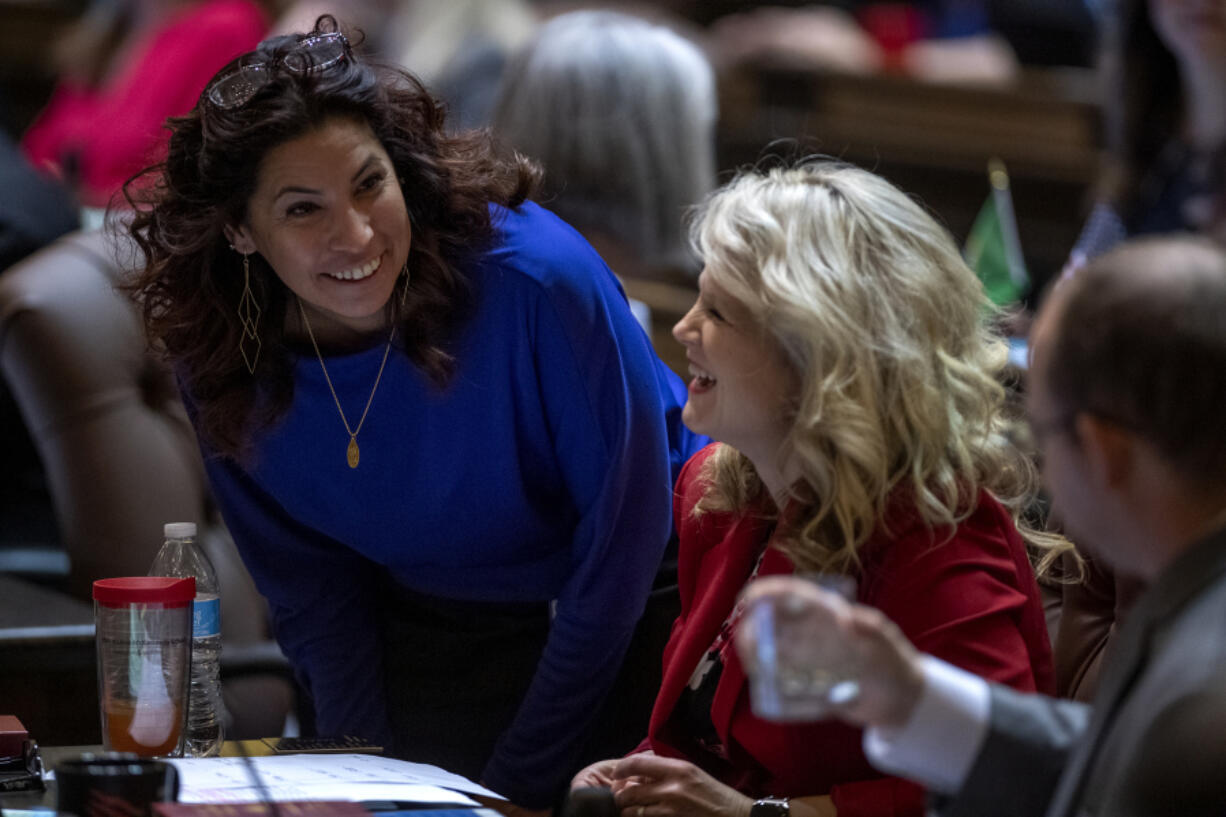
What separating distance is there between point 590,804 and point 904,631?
33 cm

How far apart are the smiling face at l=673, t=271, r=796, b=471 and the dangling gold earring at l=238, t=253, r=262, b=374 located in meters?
0.57

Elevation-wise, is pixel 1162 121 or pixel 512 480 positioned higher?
pixel 1162 121

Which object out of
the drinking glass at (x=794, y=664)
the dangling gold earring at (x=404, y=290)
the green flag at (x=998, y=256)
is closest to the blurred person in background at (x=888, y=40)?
the green flag at (x=998, y=256)

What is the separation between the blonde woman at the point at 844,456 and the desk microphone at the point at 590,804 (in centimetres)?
8

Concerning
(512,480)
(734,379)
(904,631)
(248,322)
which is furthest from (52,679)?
(904,631)

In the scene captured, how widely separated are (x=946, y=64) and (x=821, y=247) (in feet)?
9.74

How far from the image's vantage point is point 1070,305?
0.98 meters

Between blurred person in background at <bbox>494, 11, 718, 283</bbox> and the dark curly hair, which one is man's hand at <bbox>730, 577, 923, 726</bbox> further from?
blurred person in background at <bbox>494, 11, 718, 283</bbox>

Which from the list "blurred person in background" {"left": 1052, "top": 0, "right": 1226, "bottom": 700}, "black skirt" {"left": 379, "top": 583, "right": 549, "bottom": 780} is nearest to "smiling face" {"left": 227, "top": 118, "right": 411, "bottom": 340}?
"black skirt" {"left": 379, "top": 583, "right": 549, "bottom": 780}

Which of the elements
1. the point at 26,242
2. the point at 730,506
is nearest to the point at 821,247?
the point at 730,506

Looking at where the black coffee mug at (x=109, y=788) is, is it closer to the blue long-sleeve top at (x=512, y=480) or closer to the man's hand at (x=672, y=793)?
the man's hand at (x=672, y=793)

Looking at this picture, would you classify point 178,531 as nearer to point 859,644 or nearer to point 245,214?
point 245,214

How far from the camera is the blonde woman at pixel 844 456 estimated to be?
4.61 ft

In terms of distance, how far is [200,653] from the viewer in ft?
5.71
